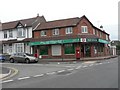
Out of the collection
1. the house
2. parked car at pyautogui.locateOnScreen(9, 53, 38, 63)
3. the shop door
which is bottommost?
parked car at pyautogui.locateOnScreen(9, 53, 38, 63)

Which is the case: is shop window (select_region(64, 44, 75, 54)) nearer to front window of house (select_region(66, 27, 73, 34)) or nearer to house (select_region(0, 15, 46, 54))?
front window of house (select_region(66, 27, 73, 34))

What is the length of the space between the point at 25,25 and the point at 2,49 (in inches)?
304

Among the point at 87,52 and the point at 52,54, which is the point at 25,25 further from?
the point at 87,52

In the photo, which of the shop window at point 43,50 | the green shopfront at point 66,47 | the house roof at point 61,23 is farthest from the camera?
the shop window at point 43,50

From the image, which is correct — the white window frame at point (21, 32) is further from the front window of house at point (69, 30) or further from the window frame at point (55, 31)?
the front window of house at point (69, 30)

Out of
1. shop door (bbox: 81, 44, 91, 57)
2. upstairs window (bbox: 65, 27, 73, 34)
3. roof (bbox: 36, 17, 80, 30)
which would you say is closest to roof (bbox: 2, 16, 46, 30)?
roof (bbox: 36, 17, 80, 30)

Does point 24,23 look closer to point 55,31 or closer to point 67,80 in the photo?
point 55,31

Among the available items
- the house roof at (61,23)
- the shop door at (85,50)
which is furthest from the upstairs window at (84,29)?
the shop door at (85,50)

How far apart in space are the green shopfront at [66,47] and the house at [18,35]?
2.41 metres

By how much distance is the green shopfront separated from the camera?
43781 millimetres

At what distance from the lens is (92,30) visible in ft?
159

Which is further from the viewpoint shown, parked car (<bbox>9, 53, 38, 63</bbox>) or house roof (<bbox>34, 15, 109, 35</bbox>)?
house roof (<bbox>34, 15, 109, 35</bbox>)

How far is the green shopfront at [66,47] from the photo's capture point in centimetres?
4378

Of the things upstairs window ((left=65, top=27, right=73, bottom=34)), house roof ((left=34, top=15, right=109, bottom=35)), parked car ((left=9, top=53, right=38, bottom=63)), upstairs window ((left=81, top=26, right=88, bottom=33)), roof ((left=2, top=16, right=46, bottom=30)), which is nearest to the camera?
parked car ((left=9, top=53, right=38, bottom=63))
